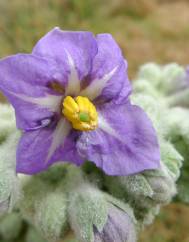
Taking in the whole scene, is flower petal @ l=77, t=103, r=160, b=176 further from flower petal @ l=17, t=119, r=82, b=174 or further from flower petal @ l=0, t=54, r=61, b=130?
flower petal @ l=0, t=54, r=61, b=130

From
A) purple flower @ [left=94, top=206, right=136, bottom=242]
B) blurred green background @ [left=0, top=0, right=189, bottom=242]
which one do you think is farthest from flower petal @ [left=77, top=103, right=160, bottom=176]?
blurred green background @ [left=0, top=0, right=189, bottom=242]

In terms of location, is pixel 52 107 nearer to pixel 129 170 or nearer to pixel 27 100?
pixel 27 100

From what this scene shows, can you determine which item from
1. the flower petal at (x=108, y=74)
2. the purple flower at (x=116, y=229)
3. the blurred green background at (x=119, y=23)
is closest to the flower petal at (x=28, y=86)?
the flower petal at (x=108, y=74)

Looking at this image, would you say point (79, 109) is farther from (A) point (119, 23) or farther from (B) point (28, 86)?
(A) point (119, 23)

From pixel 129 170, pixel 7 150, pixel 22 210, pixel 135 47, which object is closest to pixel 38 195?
pixel 22 210

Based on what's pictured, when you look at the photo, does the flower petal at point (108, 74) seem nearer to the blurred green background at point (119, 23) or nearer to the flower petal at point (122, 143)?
the flower petal at point (122, 143)

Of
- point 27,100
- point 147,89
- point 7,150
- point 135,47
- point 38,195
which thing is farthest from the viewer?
point 135,47

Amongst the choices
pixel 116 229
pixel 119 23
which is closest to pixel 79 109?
pixel 116 229
